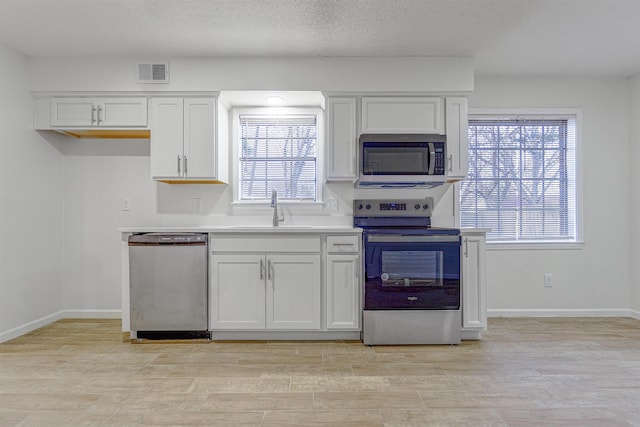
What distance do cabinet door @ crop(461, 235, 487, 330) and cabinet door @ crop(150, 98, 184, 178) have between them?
2.47 meters

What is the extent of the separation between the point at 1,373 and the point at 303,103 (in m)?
3.02

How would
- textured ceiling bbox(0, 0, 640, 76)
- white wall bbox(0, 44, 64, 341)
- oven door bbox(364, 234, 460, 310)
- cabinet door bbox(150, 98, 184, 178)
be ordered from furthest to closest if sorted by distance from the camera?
cabinet door bbox(150, 98, 184, 178)
white wall bbox(0, 44, 64, 341)
oven door bbox(364, 234, 460, 310)
textured ceiling bbox(0, 0, 640, 76)

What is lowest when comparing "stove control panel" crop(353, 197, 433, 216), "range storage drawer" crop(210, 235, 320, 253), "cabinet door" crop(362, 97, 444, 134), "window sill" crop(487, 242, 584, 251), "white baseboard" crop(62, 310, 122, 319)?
"white baseboard" crop(62, 310, 122, 319)

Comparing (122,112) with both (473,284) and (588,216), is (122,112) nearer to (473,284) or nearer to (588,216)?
(473,284)

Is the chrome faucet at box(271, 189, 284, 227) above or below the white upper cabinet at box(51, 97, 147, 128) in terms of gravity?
below

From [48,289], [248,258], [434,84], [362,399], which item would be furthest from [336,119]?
[48,289]

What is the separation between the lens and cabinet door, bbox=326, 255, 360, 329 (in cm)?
320

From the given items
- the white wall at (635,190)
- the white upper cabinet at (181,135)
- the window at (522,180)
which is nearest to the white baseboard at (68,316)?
the white upper cabinet at (181,135)

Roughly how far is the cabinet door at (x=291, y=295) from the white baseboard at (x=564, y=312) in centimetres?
188

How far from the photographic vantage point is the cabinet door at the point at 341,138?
11.3 feet

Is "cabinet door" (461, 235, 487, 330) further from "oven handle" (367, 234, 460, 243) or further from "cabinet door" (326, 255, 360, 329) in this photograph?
"cabinet door" (326, 255, 360, 329)

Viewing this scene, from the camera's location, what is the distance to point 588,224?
159 inches

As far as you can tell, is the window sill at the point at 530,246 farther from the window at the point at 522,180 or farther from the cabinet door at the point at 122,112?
the cabinet door at the point at 122,112

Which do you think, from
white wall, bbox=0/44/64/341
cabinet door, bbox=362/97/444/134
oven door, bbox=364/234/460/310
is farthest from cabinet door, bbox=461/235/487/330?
white wall, bbox=0/44/64/341
